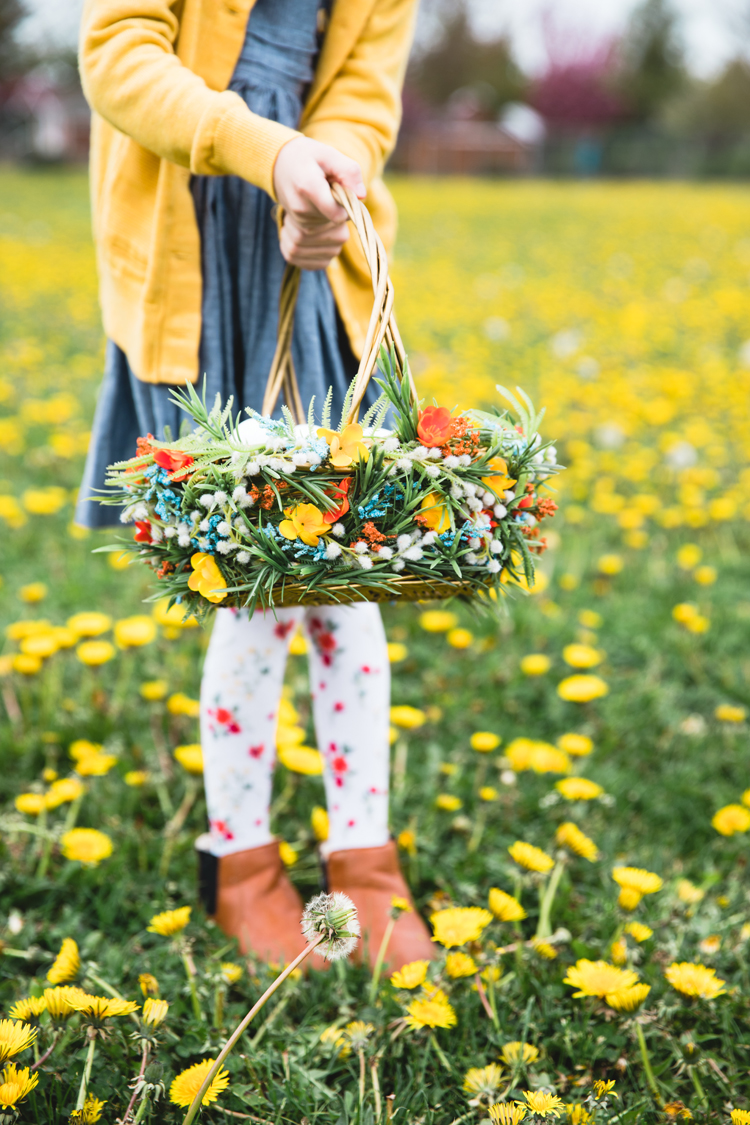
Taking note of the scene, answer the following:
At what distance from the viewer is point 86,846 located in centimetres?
123

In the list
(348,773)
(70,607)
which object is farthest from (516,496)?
(70,607)

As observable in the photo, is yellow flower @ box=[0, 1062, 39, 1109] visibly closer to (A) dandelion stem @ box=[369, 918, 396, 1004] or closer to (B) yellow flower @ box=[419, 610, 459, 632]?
(A) dandelion stem @ box=[369, 918, 396, 1004]

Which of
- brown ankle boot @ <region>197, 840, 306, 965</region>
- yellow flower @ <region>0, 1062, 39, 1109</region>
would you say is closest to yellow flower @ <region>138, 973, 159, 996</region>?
brown ankle boot @ <region>197, 840, 306, 965</region>

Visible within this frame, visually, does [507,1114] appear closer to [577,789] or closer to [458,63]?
[577,789]

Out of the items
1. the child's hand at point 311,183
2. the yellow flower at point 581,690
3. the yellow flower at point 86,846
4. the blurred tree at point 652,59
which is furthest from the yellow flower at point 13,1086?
the blurred tree at point 652,59

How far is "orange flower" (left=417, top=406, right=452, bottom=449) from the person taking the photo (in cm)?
86

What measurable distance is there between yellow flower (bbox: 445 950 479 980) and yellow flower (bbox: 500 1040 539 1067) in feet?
0.29

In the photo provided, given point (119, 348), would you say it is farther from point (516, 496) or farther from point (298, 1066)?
point (298, 1066)

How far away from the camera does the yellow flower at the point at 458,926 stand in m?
1.06

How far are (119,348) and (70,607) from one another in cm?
109

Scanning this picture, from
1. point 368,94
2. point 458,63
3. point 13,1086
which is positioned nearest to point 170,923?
point 13,1086

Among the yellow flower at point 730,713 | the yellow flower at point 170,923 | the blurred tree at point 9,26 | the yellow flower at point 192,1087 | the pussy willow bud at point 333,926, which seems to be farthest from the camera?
the blurred tree at point 9,26

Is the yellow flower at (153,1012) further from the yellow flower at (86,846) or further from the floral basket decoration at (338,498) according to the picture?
the floral basket decoration at (338,498)

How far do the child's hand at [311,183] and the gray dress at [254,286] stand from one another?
0.19m
